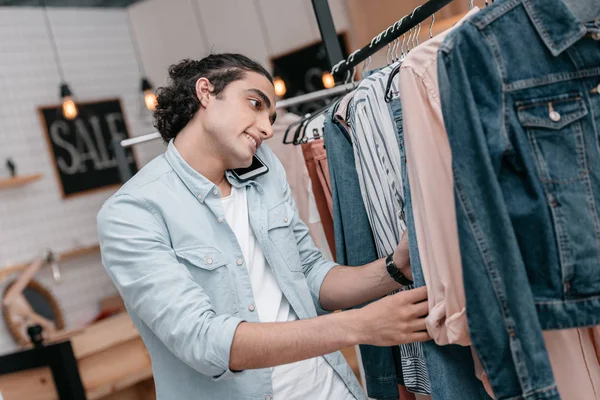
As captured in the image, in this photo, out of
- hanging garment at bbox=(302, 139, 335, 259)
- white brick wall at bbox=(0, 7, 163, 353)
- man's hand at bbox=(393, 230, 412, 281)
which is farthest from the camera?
white brick wall at bbox=(0, 7, 163, 353)

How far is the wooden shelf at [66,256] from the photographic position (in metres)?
5.87

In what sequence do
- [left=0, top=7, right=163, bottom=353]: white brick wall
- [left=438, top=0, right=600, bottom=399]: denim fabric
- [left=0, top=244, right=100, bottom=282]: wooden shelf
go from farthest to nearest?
[left=0, top=7, right=163, bottom=353]: white brick wall < [left=0, top=244, right=100, bottom=282]: wooden shelf < [left=438, top=0, right=600, bottom=399]: denim fabric

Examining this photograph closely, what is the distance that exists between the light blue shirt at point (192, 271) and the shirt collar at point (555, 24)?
0.84 meters

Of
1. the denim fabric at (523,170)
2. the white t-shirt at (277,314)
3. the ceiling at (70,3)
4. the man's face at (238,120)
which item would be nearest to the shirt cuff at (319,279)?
the white t-shirt at (277,314)

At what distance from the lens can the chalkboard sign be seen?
666 cm

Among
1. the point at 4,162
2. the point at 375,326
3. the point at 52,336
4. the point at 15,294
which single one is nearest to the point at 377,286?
the point at 375,326

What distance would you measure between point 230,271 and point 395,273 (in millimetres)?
411

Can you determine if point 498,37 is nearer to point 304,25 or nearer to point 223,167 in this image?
point 223,167

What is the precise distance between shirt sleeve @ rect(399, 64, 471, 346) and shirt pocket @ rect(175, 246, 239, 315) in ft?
1.87

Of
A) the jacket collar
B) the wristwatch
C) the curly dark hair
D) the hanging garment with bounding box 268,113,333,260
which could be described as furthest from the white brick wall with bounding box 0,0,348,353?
the wristwatch

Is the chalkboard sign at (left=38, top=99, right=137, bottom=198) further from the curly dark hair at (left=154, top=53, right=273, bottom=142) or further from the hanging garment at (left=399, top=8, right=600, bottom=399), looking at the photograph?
the hanging garment at (left=399, top=8, right=600, bottom=399)

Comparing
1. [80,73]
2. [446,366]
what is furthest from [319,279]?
[80,73]

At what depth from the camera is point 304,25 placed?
6.44 m

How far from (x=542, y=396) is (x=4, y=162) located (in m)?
6.01
